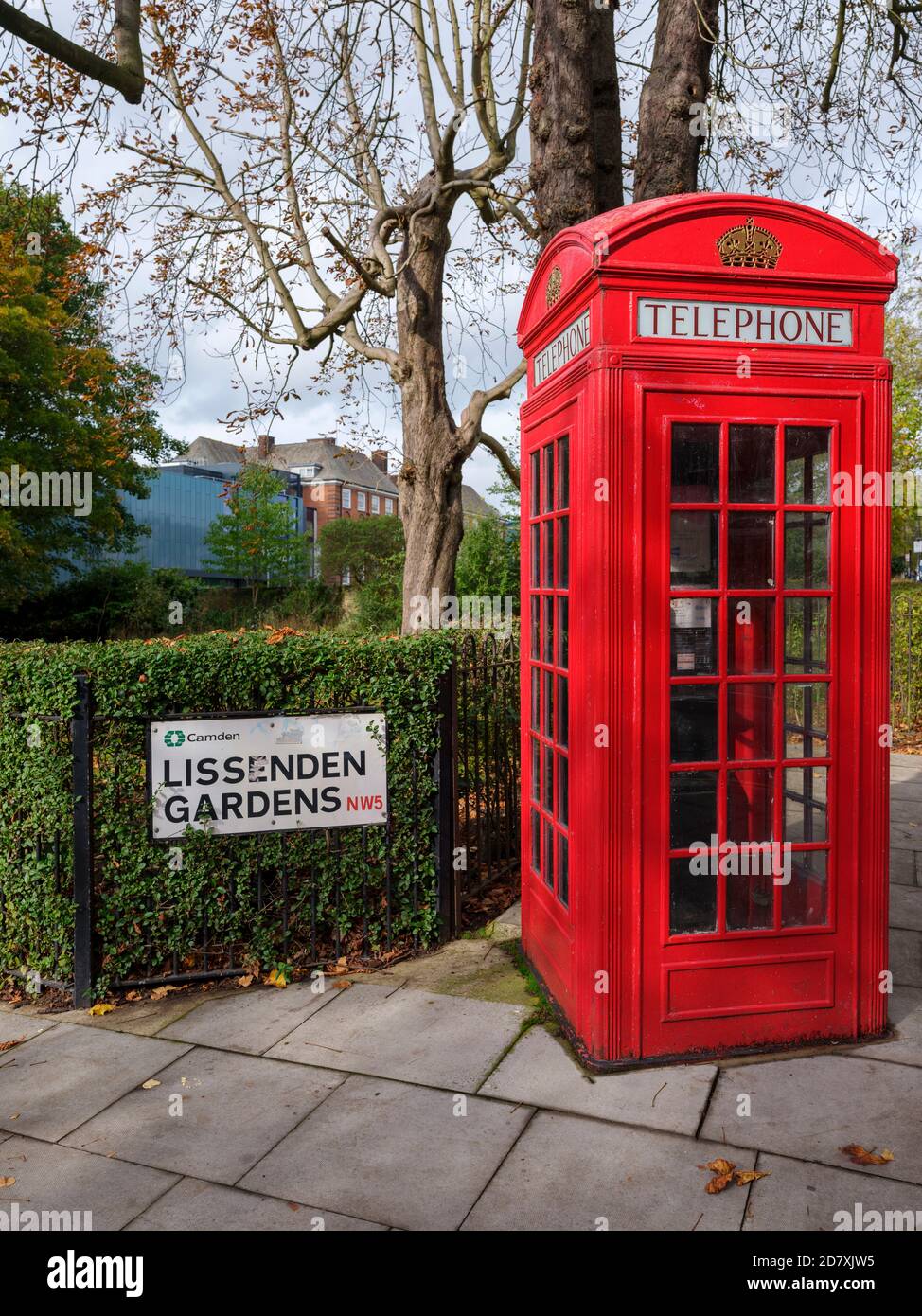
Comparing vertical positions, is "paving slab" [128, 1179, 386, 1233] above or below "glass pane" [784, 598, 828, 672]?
below

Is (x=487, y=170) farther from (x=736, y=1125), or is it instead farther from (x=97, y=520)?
(x=97, y=520)

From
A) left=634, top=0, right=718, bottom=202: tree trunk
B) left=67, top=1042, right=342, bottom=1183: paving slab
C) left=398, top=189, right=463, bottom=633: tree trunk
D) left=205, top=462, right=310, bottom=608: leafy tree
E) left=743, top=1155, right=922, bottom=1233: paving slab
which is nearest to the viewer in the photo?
left=743, top=1155, right=922, bottom=1233: paving slab

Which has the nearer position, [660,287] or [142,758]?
[660,287]

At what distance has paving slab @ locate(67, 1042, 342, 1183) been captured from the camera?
319 centimetres

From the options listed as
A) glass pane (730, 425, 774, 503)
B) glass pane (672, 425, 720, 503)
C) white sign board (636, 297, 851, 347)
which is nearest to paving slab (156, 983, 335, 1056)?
glass pane (672, 425, 720, 503)

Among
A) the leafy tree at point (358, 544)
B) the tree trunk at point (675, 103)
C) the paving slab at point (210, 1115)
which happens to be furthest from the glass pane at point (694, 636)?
the leafy tree at point (358, 544)

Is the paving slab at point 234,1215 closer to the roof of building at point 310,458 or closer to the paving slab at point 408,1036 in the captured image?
the paving slab at point 408,1036

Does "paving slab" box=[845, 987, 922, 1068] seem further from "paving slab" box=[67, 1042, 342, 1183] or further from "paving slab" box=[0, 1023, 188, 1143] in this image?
"paving slab" box=[0, 1023, 188, 1143]

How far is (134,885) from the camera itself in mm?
4570

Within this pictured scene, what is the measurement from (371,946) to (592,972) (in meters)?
1.67

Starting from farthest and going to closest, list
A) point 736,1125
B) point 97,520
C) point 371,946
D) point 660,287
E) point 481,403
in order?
point 97,520, point 481,403, point 371,946, point 660,287, point 736,1125

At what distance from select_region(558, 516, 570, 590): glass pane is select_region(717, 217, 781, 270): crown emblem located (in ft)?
4.07

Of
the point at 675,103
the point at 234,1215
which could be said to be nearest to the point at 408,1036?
the point at 234,1215
